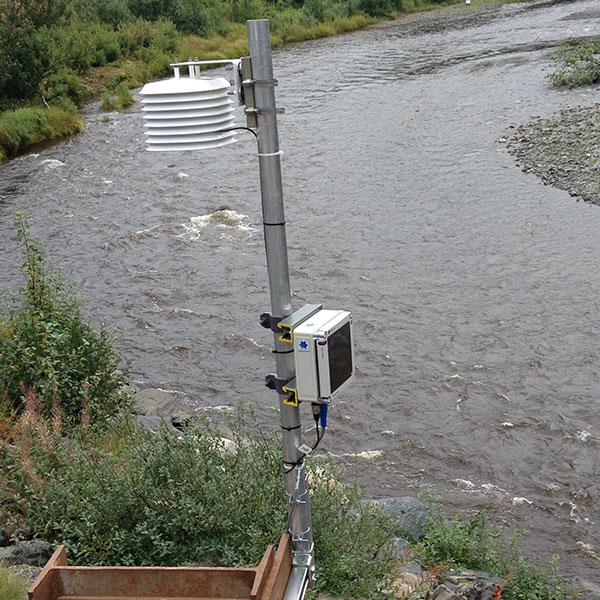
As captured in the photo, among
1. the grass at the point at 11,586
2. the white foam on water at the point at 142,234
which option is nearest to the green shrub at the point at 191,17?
the white foam on water at the point at 142,234

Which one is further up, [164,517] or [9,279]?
[164,517]

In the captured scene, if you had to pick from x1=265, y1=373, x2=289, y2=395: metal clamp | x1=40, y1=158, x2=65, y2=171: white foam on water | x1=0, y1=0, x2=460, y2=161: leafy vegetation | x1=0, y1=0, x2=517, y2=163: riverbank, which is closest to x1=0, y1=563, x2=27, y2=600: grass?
x1=265, y1=373, x2=289, y2=395: metal clamp

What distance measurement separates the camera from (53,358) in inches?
270

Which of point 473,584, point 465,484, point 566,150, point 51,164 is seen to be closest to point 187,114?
point 473,584

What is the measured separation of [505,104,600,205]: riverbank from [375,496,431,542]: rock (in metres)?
9.64

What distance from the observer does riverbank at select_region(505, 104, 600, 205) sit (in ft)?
49.5

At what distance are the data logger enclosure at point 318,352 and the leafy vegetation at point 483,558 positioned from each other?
5.46 feet

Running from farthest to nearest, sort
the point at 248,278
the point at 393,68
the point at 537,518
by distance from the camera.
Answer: the point at 393,68 → the point at 248,278 → the point at 537,518

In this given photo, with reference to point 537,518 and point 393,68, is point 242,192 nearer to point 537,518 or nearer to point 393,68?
point 537,518

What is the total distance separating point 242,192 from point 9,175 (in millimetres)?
5582

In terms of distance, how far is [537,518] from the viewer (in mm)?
6734

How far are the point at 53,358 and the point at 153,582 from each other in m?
3.58

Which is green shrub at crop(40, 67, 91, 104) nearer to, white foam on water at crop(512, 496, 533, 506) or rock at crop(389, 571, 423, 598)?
white foam on water at crop(512, 496, 533, 506)

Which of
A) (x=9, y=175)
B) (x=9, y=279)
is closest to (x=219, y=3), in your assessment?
(x=9, y=175)
